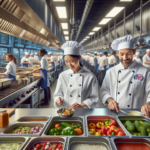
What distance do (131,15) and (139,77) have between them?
6.45 meters

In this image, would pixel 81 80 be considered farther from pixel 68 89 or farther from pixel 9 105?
pixel 9 105

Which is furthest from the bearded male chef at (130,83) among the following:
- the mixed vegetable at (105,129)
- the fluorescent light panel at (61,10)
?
the fluorescent light panel at (61,10)

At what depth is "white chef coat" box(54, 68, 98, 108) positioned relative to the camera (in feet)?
5.90

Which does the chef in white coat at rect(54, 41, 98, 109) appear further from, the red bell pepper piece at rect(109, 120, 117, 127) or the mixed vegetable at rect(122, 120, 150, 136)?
the mixed vegetable at rect(122, 120, 150, 136)

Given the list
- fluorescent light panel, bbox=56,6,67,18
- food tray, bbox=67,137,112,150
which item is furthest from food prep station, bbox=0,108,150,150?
fluorescent light panel, bbox=56,6,67,18

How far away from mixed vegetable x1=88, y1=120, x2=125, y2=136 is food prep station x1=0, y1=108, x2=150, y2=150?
4 centimetres

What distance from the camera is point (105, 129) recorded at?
1234mm

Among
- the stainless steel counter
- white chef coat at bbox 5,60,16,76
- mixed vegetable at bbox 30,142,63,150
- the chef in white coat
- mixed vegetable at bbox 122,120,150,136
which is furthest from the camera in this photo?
white chef coat at bbox 5,60,16,76

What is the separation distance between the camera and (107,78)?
6.14 ft

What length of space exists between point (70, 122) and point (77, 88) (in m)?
0.49

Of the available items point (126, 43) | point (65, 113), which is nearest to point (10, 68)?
point (65, 113)

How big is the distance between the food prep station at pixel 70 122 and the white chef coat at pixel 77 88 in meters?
0.20

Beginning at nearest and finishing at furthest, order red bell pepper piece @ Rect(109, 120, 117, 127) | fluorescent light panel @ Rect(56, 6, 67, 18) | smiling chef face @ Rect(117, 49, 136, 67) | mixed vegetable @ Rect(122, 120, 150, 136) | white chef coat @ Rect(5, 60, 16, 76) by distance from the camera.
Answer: mixed vegetable @ Rect(122, 120, 150, 136)
red bell pepper piece @ Rect(109, 120, 117, 127)
smiling chef face @ Rect(117, 49, 136, 67)
white chef coat @ Rect(5, 60, 16, 76)
fluorescent light panel @ Rect(56, 6, 67, 18)

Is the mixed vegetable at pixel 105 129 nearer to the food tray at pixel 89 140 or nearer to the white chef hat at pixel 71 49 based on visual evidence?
the food tray at pixel 89 140
